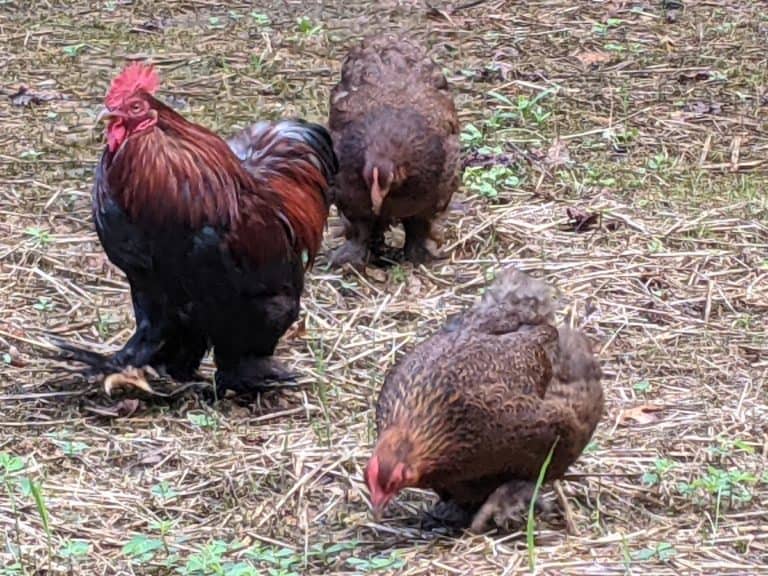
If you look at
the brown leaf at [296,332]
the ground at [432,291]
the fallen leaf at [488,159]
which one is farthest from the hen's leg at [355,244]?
the fallen leaf at [488,159]

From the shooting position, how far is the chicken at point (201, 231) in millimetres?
5789

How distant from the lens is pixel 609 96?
9844 mm

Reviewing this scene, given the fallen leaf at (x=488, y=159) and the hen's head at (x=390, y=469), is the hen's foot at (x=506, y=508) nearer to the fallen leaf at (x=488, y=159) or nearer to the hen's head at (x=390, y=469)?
the hen's head at (x=390, y=469)

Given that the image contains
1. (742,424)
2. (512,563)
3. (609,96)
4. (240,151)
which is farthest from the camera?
(609,96)

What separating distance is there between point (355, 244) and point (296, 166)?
49.5 inches

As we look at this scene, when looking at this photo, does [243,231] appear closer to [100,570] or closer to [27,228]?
[100,570]

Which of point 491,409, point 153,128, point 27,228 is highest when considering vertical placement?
point 153,128

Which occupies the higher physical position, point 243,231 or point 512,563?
point 243,231

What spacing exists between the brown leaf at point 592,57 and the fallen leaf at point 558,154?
1.55 metres

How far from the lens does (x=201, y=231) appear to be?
19.1 ft

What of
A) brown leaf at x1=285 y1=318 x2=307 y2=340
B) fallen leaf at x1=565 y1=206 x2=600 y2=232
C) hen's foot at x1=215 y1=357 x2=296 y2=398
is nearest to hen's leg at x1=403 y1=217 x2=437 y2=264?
fallen leaf at x1=565 y1=206 x2=600 y2=232

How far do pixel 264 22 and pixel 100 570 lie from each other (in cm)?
702

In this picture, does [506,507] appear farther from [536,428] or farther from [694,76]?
[694,76]

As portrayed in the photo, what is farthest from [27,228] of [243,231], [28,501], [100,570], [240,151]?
[100,570]
